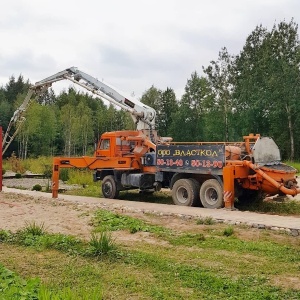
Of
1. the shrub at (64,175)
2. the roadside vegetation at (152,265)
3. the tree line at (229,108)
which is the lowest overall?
the roadside vegetation at (152,265)

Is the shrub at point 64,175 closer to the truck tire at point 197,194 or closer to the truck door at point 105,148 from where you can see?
the truck door at point 105,148

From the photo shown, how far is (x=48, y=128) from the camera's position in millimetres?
59625

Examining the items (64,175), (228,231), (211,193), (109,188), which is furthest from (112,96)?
(228,231)

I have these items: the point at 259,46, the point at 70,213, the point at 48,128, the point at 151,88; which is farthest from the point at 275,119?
the point at 70,213

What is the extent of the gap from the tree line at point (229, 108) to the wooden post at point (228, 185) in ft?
85.4

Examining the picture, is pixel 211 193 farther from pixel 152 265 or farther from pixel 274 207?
pixel 152 265

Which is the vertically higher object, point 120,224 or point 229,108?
point 229,108

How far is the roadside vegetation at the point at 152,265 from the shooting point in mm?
5738

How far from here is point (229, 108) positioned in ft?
153

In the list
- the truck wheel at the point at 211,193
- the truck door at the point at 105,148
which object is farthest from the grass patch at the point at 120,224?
the truck door at the point at 105,148

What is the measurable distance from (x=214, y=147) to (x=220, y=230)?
15.8 feet

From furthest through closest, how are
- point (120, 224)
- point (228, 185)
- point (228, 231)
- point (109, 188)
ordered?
point (109, 188)
point (228, 185)
point (120, 224)
point (228, 231)

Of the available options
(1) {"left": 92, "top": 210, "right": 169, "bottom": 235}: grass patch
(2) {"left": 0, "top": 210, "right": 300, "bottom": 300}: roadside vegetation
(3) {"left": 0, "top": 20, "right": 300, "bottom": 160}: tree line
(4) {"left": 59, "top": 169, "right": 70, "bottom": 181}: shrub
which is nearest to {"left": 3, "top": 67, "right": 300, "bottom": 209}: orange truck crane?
(1) {"left": 92, "top": 210, "right": 169, "bottom": 235}: grass patch

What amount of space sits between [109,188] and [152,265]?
1153cm
